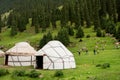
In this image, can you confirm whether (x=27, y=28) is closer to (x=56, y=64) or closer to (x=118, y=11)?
(x=118, y=11)

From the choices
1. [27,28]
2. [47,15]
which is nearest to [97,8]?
[47,15]

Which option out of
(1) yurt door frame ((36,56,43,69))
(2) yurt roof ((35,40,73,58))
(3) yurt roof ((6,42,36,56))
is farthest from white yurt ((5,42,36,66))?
(2) yurt roof ((35,40,73,58))

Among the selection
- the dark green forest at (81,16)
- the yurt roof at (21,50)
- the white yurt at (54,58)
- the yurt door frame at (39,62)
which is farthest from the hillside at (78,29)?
the yurt roof at (21,50)

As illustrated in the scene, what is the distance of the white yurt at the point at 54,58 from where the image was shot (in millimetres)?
45653

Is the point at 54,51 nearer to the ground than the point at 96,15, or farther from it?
nearer to the ground

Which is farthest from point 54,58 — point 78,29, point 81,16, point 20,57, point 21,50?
point 81,16

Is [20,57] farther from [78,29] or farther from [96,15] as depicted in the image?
[96,15]

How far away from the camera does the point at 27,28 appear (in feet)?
436

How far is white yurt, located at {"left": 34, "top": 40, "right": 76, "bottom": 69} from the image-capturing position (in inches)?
1797

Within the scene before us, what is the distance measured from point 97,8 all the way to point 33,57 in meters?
68.0

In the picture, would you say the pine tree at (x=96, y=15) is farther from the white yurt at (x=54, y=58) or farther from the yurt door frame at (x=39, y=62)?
the yurt door frame at (x=39, y=62)

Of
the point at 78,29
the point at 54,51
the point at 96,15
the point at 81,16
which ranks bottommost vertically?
the point at 54,51

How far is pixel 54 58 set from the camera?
4597 centimetres

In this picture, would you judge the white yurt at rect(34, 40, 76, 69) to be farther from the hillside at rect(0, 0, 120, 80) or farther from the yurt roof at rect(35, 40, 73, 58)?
the hillside at rect(0, 0, 120, 80)
